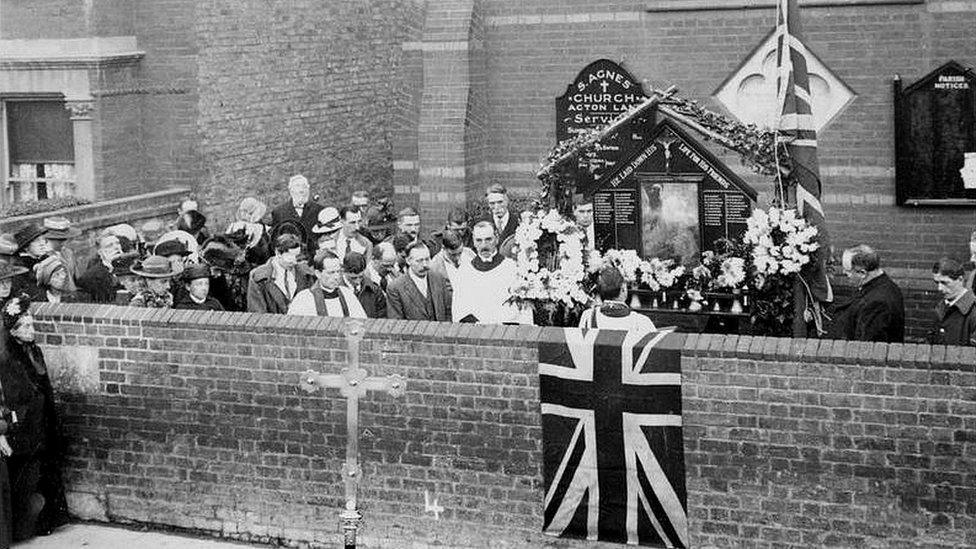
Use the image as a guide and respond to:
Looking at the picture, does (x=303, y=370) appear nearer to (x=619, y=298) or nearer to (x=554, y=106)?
(x=619, y=298)

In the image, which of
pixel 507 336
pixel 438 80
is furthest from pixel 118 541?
pixel 438 80

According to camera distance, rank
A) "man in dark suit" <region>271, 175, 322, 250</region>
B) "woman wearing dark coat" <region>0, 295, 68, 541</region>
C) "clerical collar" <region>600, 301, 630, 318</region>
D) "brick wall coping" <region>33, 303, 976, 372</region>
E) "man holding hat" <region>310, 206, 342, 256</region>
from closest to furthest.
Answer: "brick wall coping" <region>33, 303, 976, 372</region> → "clerical collar" <region>600, 301, 630, 318</region> → "woman wearing dark coat" <region>0, 295, 68, 541</region> → "man holding hat" <region>310, 206, 342, 256</region> → "man in dark suit" <region>271, 175, 322, 250</region>

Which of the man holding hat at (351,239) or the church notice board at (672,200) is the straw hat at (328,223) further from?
the church notice board at (672,200)

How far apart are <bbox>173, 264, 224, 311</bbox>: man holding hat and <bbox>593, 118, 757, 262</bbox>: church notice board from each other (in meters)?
3.46

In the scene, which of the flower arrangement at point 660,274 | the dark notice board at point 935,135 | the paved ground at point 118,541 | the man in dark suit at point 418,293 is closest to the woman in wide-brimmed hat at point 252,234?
the man in dark suit at point 418,293

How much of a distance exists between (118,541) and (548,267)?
13.1 feet

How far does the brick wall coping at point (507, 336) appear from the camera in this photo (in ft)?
28.1

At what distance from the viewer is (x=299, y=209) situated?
15.9 m

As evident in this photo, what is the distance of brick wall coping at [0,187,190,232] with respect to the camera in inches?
642

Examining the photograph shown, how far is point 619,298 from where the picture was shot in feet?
33.9

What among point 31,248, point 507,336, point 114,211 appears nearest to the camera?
point 507,336

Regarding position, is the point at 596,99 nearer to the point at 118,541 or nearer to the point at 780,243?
the point at 780,243

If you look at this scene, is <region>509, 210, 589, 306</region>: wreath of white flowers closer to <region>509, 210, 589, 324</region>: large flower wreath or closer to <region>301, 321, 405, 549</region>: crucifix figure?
<region>509, 210, 589, 324</region>: large flower wreath

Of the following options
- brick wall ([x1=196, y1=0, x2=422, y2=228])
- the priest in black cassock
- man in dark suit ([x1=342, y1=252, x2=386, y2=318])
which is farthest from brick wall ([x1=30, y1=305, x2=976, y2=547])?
brick wall ([x1=196, y1=0, x2=422, y2=228])
